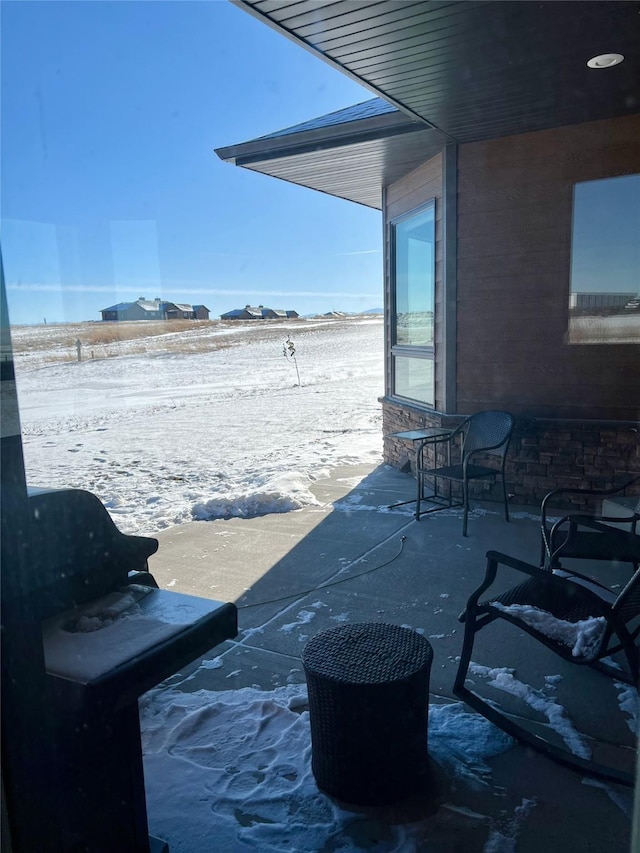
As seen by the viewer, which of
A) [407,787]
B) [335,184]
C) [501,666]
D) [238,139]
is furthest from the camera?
[335,184]

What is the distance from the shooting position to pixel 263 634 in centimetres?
284

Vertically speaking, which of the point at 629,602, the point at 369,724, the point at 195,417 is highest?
the point at 629,602

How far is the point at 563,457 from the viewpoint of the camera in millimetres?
4508

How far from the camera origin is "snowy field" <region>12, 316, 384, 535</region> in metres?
4.84

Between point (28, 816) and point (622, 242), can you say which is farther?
point (622, 242)

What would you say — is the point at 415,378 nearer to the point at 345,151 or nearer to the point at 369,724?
the point at 345,151

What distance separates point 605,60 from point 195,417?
9.18 m

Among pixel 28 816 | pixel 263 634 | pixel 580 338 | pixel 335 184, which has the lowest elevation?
pixel 263 634

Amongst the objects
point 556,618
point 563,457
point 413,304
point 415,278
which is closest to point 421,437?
point 563,457

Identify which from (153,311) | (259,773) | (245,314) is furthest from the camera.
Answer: (245,314)

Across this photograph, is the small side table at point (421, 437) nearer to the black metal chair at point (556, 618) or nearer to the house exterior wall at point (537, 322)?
the house exterior wall at point (537, 322)

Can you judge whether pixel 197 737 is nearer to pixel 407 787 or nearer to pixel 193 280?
pixel 407 787

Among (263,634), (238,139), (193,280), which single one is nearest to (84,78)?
(238,139)

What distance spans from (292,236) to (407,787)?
13.8 m
